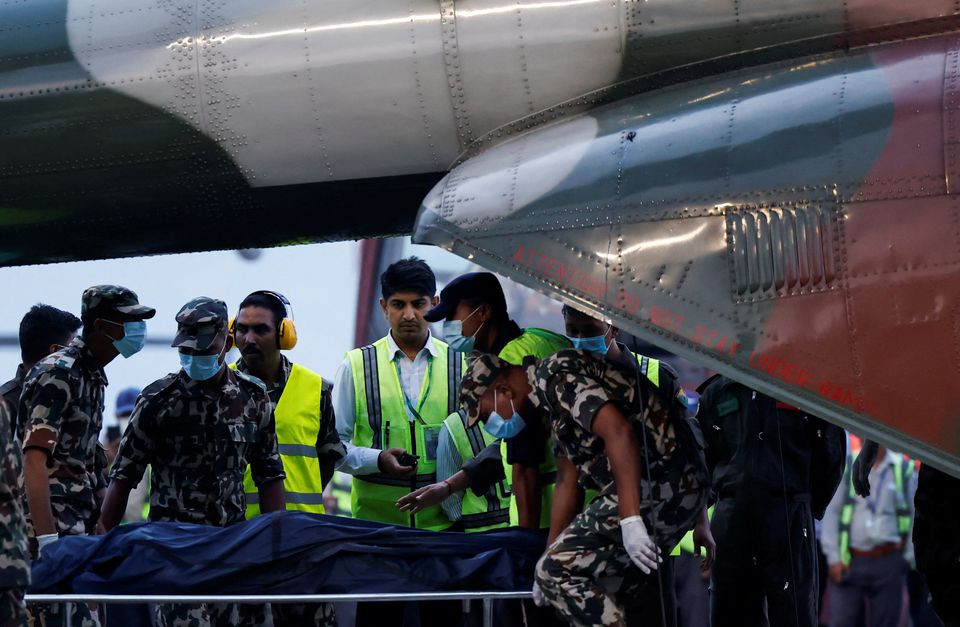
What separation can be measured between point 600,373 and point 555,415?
0.82 ft

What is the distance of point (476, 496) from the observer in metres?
6.60

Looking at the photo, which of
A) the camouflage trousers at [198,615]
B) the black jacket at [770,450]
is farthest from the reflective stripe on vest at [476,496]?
the camouflage trousers at [198,615]

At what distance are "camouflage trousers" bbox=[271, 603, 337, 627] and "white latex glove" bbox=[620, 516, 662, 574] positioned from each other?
1.64 m

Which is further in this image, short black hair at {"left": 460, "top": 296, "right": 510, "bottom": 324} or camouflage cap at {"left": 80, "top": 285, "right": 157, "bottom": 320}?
camouflage cap at {"left": 80, "top": 285, "right": 157, "bottom": 320}

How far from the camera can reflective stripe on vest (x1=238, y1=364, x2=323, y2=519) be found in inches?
263

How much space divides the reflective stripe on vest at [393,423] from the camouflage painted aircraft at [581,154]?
95cm

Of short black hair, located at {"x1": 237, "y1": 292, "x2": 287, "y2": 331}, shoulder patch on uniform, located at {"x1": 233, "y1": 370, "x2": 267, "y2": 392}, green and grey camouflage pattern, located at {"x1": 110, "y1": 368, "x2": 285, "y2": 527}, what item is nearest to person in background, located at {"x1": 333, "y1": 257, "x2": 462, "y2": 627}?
short black hair, located at {"x1": 237, "y1": 292, "x2": 287, "y2": 331}

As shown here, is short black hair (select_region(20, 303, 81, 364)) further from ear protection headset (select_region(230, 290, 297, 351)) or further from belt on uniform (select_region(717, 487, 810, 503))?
belt on uniform (select_region(717, 487, 810, 503))

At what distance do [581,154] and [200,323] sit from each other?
1.98 m

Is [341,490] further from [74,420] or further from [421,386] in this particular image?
[74,420]

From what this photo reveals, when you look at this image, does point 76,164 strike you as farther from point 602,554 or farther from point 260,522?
point 602,554

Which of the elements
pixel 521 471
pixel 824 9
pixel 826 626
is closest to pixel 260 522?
pixel 521 471

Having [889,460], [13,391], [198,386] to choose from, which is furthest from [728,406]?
[13,391]

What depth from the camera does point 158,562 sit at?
5484 mm
